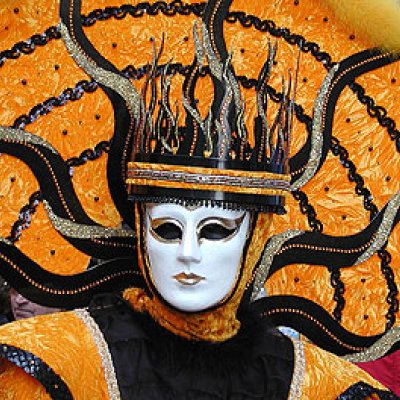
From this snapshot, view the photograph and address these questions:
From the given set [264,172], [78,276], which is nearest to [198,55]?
[264,172]

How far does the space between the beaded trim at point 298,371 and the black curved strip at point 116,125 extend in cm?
50

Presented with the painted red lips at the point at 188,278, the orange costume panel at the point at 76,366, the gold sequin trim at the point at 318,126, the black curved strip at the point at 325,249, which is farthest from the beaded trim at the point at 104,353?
the gold sequin trim at the point at 318,126

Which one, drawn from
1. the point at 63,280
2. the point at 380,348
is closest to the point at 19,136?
the point at 63,280

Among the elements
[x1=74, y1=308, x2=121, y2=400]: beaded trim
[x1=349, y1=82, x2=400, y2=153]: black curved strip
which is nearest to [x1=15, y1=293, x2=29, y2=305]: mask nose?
[x1=74, y1=308, x2=121, y2=400]: beaded trim

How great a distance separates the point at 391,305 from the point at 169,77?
2.81 feet

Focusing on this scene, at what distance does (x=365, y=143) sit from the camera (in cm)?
222

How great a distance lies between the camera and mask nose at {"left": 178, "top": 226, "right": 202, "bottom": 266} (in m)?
1.81

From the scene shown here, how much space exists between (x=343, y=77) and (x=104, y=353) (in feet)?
3.08

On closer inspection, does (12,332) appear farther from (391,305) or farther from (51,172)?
(391,305)

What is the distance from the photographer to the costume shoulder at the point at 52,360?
172 centimetres

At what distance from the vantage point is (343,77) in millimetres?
2209

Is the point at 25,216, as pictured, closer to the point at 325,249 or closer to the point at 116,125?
the point at 116,125

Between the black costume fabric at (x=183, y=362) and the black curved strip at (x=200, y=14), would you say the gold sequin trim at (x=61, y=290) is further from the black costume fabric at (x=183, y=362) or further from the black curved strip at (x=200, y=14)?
the black curved strip at (x=200, y=14)

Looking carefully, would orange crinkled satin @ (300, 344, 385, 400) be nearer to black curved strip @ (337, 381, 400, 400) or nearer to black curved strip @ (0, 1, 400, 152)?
black curved strip @ (337, 381, 400, 400)
